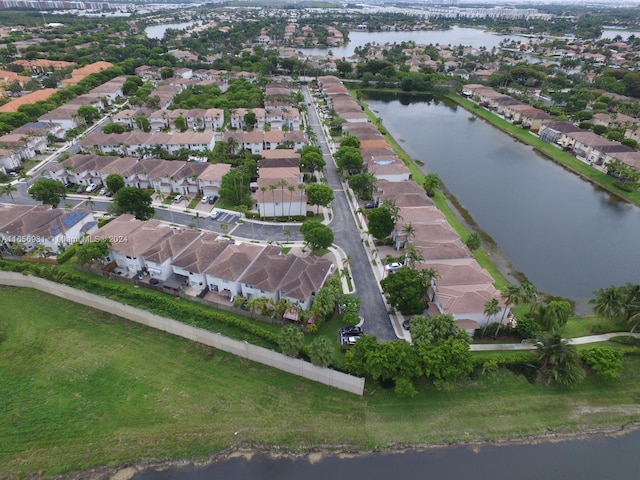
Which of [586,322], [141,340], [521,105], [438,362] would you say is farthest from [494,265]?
[521,105]

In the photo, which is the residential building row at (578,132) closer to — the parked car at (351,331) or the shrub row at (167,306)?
the parked car at (351,331)

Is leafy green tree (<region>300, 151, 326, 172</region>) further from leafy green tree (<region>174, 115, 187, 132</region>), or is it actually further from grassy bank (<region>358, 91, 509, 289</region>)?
leafy green tree (<region>174, 115, 187, 132</region>)

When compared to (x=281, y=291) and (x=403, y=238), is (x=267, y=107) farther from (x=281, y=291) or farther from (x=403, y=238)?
(x=281, y=291)

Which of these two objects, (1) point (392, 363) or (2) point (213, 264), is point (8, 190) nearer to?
(2) point (213, 264)

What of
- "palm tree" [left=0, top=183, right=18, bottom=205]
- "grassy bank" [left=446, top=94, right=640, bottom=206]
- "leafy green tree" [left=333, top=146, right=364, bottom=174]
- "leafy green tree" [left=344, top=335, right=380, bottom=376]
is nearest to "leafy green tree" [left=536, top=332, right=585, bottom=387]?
"leafy green tree" [left=344, top=335, right=380, bottom=376]

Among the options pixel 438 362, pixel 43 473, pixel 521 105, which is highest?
pixel 521 105

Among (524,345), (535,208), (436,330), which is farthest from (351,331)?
(535,208)

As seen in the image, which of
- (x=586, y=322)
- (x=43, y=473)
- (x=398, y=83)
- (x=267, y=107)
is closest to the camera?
(x=43, y=473)
